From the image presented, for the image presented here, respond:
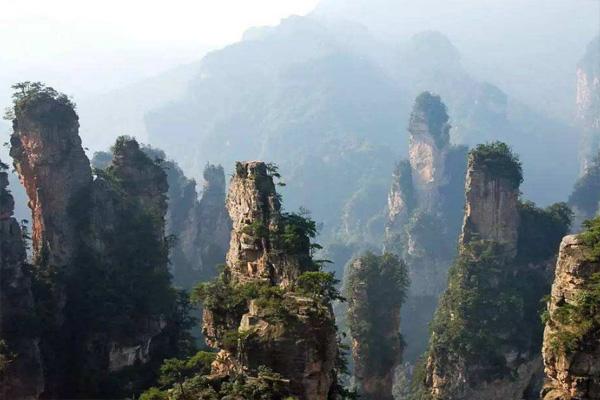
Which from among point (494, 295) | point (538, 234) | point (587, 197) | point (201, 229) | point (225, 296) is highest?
point (201, 229)

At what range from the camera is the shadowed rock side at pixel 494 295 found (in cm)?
3484

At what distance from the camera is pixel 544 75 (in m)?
198

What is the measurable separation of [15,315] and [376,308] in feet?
68.4

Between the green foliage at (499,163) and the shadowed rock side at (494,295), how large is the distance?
6 centimetres

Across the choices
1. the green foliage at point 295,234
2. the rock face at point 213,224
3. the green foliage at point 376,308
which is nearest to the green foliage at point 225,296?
the green foliage at point 295,234

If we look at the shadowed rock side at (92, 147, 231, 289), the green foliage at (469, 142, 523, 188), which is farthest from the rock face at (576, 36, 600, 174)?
the green foliage at (469, 142, 523, 188)

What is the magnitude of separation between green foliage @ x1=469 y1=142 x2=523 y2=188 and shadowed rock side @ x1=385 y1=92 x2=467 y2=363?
33.4 meters

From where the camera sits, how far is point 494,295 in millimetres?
36531

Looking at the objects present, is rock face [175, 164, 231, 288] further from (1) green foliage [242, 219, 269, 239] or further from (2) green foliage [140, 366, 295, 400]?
(2) green foliage [140, 366, 295, 400]

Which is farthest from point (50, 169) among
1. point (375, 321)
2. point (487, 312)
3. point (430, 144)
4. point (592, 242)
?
point (430, 144)

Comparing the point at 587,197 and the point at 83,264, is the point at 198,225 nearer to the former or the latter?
the point at 83,264

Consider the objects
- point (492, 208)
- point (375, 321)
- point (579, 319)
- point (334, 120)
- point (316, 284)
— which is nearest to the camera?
point (316, 284)

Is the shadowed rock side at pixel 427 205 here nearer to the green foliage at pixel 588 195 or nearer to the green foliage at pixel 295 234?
the green foliage at pixel 588 195

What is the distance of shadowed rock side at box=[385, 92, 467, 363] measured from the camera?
7181 cm
